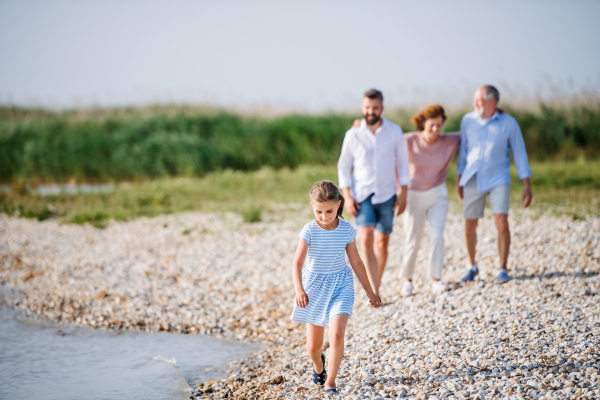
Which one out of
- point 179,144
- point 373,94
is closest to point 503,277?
point 373,94

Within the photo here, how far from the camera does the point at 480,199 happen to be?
19.6 ft

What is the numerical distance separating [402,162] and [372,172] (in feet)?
1.14

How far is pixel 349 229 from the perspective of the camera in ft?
12.4

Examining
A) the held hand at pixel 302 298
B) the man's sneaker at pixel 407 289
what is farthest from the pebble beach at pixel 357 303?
the held hand at pixel 302 298

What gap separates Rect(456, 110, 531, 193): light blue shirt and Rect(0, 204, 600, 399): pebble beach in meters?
1.10

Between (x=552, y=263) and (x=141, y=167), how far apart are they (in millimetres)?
14684

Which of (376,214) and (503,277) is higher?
(376,214)

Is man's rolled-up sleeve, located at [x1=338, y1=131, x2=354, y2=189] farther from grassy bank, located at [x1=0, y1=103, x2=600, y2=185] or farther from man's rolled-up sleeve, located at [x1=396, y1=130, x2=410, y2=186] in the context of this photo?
grassy bank, located at [x1=0, y1=103, x2=600, y2=185]

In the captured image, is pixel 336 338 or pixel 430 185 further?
pixel 430 185

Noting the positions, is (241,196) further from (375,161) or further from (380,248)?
(375,161)

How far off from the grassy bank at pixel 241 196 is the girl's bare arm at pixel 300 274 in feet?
23.3

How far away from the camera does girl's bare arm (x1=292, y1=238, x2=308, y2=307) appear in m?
3.59

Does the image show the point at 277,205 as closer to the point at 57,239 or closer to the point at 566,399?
the point at 57,239

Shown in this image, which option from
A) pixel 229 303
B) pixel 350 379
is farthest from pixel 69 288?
pixel 350 379
